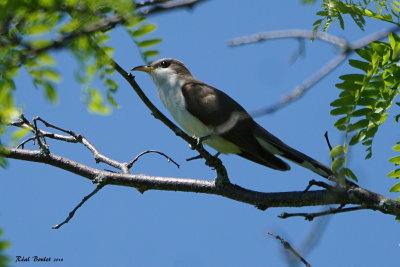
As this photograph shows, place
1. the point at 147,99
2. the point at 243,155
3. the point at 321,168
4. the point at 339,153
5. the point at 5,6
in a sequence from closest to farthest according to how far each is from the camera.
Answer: the point at 5,6 → the point at 339,153 → the point at 147,99 → the point at 321,168 → the point at 243,155

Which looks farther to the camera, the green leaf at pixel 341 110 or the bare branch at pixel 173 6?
the green leaf at pixel 341 110

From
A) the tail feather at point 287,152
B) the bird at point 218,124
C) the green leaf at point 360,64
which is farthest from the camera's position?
the bird at point 218,124

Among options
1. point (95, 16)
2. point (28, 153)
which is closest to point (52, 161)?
point (28, 153)

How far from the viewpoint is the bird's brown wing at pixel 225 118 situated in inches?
215

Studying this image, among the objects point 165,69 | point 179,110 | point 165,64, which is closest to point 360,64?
point 179,110

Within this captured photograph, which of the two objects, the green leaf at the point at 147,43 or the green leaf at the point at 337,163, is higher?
the green leaf at the point at 147,43

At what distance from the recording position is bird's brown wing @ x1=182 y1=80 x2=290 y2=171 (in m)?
5.45

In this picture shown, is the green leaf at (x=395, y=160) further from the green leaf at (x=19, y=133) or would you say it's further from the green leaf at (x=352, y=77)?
the green leaf at (x=19, y=133)

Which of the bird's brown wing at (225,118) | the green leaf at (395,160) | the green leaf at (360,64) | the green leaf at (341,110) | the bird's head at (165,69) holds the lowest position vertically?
the bird's head at (165,69)

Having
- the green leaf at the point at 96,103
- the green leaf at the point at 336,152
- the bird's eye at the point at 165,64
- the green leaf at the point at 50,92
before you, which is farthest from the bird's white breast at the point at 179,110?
the green leaf at the point at 50,92

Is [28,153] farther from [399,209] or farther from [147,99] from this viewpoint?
[399,209]

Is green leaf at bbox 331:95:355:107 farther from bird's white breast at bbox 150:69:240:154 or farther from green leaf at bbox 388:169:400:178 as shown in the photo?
bird's white breast at bbox 150:69:240:154

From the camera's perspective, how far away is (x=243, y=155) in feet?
18.9

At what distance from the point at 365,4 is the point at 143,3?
2165mm
